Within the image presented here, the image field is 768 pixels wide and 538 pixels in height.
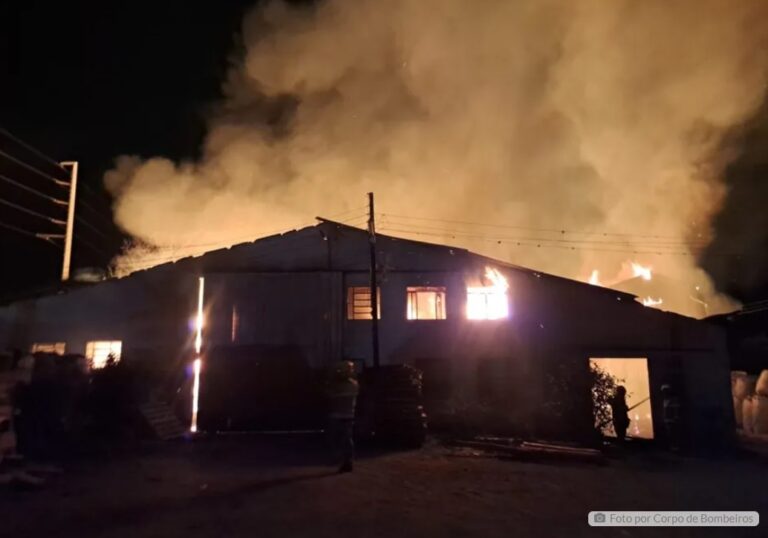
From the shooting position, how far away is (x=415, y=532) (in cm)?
598

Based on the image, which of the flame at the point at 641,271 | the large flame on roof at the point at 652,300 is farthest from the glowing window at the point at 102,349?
the flame at the point at 641,271

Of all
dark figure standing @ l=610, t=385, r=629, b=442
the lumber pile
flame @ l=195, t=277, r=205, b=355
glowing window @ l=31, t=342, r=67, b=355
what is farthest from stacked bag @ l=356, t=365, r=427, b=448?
glowing window @ l=31, t=342, r=67, b=355

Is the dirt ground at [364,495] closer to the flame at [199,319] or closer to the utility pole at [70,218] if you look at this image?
the flame at [199,319]

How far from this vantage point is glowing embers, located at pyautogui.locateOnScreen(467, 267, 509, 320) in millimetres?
18016

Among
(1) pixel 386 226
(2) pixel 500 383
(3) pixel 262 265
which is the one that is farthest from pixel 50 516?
(1) pixel 386 226

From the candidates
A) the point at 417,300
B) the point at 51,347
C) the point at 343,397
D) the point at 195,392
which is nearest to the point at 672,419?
the point at 417,300

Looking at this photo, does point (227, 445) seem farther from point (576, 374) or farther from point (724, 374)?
point (724, 374)

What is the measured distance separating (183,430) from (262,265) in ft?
19.6

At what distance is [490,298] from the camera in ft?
59.6

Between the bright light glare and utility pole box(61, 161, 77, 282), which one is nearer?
the bright light glare

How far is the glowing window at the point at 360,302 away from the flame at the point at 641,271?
24172 mm

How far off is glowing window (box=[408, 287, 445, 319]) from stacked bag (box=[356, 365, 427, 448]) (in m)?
4.56

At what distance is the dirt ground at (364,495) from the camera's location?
616 centimetres

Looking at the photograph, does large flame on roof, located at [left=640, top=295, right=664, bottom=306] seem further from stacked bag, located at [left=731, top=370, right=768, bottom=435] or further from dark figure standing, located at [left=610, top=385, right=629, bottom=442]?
dark figure standing, located at [left=610, top=385, right=629, bottom=442]
